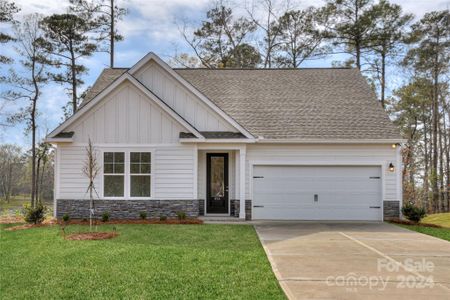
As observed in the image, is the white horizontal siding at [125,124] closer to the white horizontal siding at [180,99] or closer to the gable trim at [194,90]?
the white horizontal siding at [180,99]

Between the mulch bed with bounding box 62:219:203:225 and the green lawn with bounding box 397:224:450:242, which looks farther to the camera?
the mulch bed with bounding box 62:219:203:225

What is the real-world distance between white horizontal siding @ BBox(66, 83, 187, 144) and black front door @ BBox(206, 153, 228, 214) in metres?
1.91

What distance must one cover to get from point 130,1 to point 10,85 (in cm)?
953

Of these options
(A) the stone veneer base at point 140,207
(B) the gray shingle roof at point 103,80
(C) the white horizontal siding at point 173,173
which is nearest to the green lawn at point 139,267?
(A) the stone veneer base at point 140,207

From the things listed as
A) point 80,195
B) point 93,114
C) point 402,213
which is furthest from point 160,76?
point 402,213

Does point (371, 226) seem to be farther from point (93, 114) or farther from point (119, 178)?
point (93, 114)

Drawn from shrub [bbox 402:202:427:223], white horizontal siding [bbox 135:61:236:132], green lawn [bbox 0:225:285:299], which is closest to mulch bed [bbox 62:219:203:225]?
green lawn [bbox 0:225:285:299]

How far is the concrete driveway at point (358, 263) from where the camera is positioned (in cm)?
546

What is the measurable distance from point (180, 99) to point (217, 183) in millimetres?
3418

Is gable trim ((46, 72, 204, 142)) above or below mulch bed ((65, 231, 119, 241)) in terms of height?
above

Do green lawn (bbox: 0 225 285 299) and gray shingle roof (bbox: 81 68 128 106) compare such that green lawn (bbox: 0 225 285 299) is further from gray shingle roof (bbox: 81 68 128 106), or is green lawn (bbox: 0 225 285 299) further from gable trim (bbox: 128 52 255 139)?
gray shingle roof (bbox: 81 68 128 106)

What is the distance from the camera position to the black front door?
1395 cm

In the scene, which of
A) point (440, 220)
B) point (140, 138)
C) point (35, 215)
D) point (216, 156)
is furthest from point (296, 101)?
point (35, 215)

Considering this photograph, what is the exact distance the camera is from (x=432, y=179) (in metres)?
24.0
